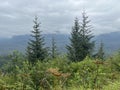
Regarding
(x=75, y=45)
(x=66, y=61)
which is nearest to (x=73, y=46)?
(x=75, y=45)

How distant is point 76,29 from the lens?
231 ft

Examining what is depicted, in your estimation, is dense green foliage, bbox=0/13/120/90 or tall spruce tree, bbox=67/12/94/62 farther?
tall spruce tree, bbox=67/12/94/62

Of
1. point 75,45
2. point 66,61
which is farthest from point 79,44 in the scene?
point 66,61

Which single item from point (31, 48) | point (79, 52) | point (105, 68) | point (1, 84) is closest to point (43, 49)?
point (31, 48)

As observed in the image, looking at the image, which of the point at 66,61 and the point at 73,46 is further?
the point at 73,46

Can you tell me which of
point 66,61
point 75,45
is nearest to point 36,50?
point 75,45

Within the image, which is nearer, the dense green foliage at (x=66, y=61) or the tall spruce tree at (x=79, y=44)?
the dense green foliage at (x=66, y=61)

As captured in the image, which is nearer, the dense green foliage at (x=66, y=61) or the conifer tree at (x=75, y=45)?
the dense green foliage at (x=66, y=61)

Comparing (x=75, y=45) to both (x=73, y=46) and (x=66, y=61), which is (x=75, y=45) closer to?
(x=73, y=46)

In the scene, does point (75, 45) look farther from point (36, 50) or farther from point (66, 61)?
point (66, 61)

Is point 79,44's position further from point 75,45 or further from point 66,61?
point 66,61

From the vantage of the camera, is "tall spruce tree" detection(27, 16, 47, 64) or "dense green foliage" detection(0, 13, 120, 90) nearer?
"dense green foliage" detection(0, 13, 120, 90)

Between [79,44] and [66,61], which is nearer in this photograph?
[66,61]

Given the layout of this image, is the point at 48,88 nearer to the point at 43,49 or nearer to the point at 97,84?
the point at 97,84
